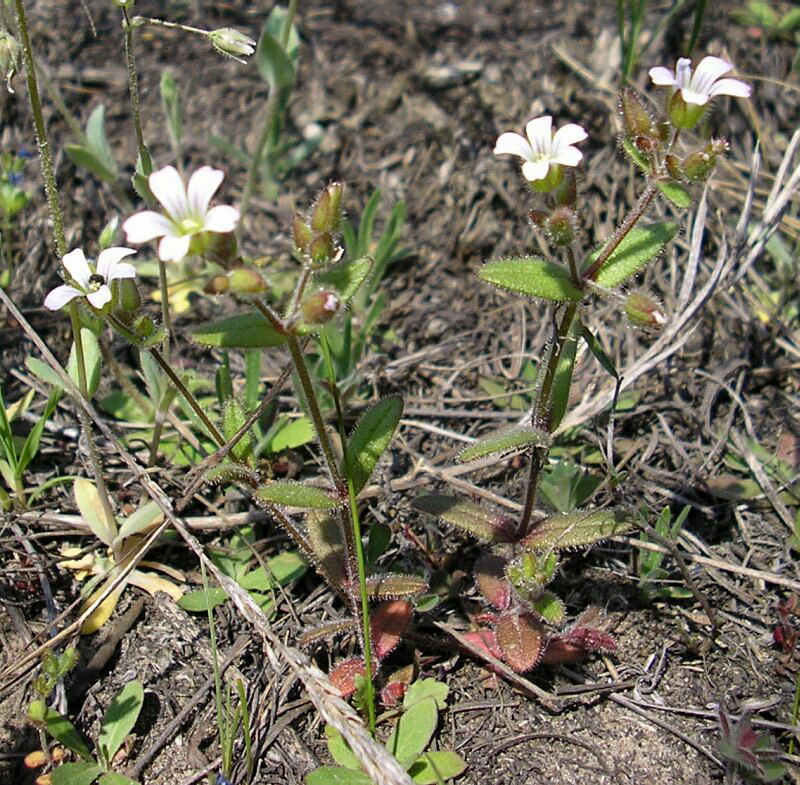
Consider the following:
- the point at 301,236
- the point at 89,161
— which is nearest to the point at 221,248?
the point at 301,236

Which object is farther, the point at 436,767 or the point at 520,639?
the point at 520,639

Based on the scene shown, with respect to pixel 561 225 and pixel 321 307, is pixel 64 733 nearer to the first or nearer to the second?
pixel 321 307

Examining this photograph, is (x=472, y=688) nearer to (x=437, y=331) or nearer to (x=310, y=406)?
(x=310, y=406)

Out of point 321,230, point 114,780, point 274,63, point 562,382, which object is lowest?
point 114,780

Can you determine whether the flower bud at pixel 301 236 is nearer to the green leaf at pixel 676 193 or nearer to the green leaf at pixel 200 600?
the green leaf at pixel 676 193

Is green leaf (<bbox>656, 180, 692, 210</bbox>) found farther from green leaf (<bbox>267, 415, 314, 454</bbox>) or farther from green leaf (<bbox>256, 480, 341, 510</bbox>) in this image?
green leaf (<bbox>267, 415, 314, 454</bbox>)

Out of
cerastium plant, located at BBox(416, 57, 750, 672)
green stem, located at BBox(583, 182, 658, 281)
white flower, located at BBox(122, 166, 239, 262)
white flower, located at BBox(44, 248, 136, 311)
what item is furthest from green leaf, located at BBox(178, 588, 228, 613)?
green stem, located at BBox(583, 182, 658, 281)

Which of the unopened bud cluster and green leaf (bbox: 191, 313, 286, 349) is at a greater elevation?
the unopened bud cluster
